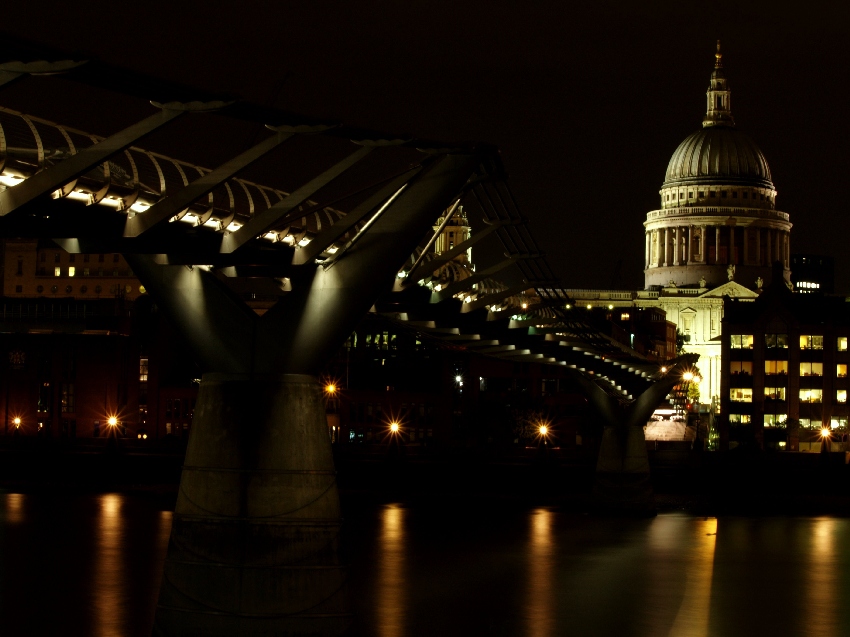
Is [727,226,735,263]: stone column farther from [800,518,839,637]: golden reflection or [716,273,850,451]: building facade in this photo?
[800,518,839,637]: golden reflection

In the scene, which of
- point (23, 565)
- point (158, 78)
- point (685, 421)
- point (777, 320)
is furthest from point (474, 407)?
point (158, 78)

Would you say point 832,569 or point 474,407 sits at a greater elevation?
point 474,407

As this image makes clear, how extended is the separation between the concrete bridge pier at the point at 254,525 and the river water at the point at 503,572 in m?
5.50

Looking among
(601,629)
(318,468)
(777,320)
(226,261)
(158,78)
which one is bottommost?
(601,629)

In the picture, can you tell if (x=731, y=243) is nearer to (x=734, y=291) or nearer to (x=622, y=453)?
(x=734, y=291)

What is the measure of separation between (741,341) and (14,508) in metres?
75.6

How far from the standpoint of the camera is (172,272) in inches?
954

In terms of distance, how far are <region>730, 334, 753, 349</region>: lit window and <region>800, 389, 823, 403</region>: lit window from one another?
20.8 ft

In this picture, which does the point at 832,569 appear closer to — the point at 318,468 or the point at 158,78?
the point at 318,468

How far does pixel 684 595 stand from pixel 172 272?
747 inches

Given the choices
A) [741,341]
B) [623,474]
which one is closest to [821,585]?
[623,474]

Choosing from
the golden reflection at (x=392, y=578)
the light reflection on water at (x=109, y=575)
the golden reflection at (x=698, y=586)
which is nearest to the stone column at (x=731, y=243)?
the golden reflection at (x=698, y=586)

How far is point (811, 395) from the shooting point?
120 meters

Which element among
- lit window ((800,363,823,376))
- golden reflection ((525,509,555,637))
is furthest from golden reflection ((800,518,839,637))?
lit window ((800,363,823,376))
